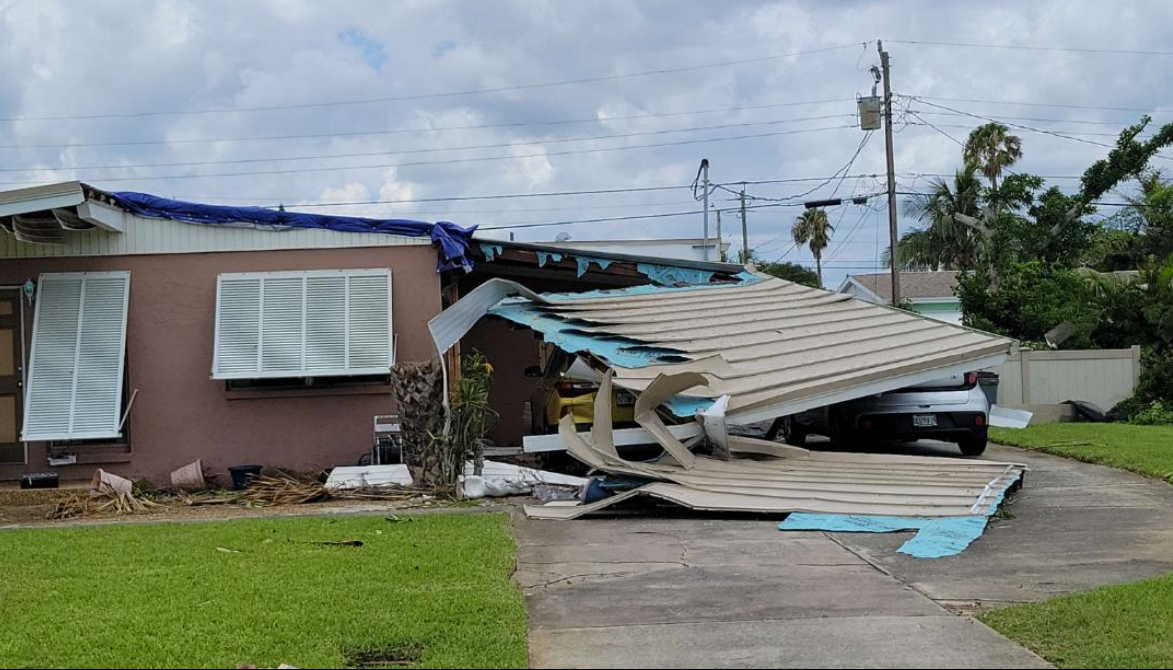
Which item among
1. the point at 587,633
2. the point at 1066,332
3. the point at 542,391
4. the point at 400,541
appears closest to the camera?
the point at 587,633

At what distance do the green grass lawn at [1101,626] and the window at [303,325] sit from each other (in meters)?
8.14

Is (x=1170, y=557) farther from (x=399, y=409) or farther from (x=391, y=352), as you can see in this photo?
(x=391, y=352)

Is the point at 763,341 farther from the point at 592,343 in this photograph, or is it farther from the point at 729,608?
the point at 729,608

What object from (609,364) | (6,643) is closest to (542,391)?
(609,364)

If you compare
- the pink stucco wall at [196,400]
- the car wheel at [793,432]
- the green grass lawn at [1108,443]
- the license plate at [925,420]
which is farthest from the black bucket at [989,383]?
the pink stucco wall at [196,400]

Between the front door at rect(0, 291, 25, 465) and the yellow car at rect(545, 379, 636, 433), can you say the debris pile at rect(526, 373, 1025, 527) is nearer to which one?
the yellow car at rect(545, 379, 636, 433)

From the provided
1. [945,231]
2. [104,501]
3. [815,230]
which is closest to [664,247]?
[104,501]

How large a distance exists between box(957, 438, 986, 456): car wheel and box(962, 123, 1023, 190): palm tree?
29.0 m

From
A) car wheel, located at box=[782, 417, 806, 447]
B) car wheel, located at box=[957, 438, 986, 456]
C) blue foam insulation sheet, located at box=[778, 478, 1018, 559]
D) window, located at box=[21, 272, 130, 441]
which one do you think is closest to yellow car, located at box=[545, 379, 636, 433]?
blue foam insulation sheet, located at box=[778, 478, 1018, 559]

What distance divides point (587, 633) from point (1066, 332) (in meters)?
22.5

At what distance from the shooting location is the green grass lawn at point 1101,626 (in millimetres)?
4875

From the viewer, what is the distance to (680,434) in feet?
34.7

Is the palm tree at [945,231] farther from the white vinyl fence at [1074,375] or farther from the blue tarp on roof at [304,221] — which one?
the blue tarp on roof at [304,221]

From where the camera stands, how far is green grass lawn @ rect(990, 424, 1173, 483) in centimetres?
1223
